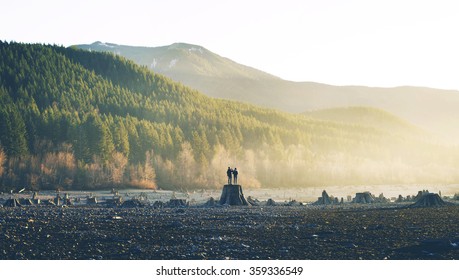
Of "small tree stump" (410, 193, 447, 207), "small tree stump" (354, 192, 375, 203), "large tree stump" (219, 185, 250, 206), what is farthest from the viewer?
"small tree stump" (354, 192, 375, 203)

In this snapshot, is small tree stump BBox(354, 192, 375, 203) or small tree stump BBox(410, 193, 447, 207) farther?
small tree stump BBox(354, 192, 375, 203)

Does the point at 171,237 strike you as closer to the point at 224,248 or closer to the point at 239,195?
the point at 224,248

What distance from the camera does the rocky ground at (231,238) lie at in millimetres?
35375

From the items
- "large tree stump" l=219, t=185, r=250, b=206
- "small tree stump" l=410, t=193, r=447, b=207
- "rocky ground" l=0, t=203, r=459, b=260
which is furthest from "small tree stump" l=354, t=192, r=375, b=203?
"rocky ground" l=0, t=203, r=459, b=260

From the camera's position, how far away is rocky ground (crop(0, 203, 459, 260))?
3538 cm

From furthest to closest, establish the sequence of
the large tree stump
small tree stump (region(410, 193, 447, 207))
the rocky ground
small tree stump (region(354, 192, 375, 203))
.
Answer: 1. small tree stump (region(354, 192, 375, 203))
2. the large tree stump
3. small tree stump (region(410, 193, 447, 207))
4. the rocky ground

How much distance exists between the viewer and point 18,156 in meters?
153

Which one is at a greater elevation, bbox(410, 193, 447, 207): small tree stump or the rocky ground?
bbox(410, 193, 447, 207): small tree stump

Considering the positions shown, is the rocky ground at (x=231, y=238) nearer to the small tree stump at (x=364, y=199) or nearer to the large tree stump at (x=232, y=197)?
the large tree stump at (x=232, y=197)

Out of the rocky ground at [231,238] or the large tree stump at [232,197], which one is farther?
the large tree stump at [232,197]

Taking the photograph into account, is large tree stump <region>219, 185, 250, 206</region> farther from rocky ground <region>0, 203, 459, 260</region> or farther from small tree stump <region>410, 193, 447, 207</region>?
rocky ground <region>0, 203, 459, 260</region>

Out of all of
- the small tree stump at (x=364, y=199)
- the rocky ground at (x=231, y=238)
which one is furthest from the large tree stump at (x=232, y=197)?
the rocky ground at (x=231, y=238)

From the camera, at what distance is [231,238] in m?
42.6

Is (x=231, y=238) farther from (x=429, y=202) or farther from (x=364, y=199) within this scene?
(x=364, y=199)
